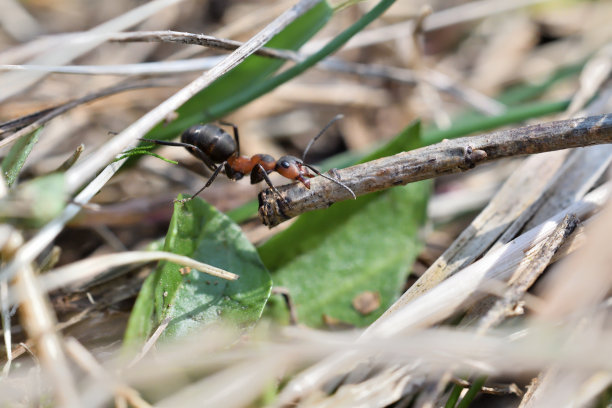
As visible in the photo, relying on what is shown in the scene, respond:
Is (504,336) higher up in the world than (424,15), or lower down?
lower down

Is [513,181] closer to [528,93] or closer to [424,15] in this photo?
[424,15]

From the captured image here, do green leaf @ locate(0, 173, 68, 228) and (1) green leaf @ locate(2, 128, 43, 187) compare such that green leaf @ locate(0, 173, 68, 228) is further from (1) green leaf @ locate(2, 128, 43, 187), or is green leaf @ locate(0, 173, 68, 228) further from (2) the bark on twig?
(2) the bark on twig

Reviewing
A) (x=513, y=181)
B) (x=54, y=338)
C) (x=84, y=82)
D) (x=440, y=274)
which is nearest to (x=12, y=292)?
(x=54, y=338)

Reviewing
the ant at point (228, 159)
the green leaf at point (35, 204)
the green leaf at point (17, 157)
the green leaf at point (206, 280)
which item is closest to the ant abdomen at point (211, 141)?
the ant at point (228, 159)

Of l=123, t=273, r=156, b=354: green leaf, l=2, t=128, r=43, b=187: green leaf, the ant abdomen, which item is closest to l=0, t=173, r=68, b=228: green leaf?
l=2, t=128, r=43, b=187: green leaf

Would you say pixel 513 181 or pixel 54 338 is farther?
pixel 513 181

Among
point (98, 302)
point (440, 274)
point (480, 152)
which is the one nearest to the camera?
point (480, 152)

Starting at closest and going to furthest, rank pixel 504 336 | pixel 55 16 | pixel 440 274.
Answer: pixel 504 336 < pixel 440 274 < pixel 55 16
